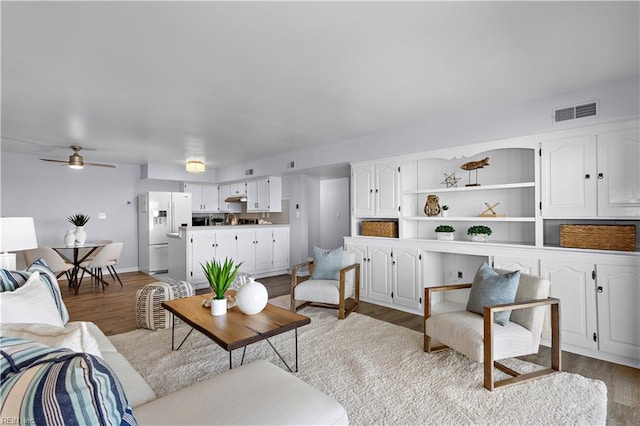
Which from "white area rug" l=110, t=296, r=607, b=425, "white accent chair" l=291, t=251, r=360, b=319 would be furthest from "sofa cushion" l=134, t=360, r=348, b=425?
"white accent chair" l=291, t=251, r=360, b=319

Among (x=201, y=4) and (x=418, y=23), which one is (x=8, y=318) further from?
(x=418, y=23)

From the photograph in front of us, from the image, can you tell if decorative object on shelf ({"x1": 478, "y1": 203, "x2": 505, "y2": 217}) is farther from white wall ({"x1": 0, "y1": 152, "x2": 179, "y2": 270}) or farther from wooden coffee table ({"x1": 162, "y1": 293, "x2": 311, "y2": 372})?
white wall ({"x1": 0, "y1": 152, "x2": 179, "y2": 270})

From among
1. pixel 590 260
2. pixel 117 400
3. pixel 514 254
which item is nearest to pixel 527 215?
pixel 514 254

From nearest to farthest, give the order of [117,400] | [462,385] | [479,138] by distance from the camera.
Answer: [117,400], [462,385], [479,138]

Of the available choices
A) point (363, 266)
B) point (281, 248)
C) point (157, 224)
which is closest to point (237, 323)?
point (363, 266)

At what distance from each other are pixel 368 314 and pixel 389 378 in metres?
1.59

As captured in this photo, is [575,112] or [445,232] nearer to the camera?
[575,112]

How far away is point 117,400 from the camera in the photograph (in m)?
0.81

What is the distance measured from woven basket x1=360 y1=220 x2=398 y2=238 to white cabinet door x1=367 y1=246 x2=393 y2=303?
0.21 metres

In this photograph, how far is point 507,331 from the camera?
241 cm

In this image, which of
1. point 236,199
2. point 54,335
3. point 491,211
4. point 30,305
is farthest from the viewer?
point 236,199

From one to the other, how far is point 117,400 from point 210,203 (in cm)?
782

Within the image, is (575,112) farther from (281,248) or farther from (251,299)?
(281,248)

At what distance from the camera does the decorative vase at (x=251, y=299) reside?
2557 mm
